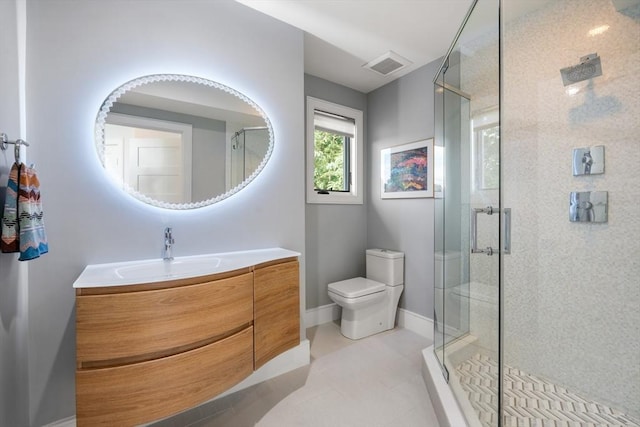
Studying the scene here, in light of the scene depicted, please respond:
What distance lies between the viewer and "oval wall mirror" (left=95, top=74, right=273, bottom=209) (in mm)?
1459

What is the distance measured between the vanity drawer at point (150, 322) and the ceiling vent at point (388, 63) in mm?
2232

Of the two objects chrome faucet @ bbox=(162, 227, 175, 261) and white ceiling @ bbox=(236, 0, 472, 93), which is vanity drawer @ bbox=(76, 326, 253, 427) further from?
white ceiling @ bbox=(236, 0, 472, 93)

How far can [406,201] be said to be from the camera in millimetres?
2670

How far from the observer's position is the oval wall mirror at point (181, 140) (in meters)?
1.46

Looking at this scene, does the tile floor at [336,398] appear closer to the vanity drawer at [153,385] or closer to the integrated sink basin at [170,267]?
the vanity drawer at [153,385]

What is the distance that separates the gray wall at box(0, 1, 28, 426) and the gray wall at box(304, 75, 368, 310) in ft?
6.18

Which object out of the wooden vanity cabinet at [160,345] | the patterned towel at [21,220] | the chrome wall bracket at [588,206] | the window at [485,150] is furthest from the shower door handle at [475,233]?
the patterned towel at [21,220]

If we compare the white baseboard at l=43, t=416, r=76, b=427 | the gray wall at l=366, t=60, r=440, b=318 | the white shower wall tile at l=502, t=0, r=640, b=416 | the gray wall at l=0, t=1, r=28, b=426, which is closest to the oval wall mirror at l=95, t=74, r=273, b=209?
the gray wall at l=0, t=1, r=28, b=426

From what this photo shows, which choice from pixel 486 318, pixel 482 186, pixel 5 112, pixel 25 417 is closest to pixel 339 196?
pixel 482 186

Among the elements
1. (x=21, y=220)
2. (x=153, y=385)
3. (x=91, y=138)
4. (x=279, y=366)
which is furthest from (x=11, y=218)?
(x=279, y=366)

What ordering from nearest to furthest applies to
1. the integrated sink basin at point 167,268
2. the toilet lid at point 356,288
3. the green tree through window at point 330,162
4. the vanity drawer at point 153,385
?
the vanity drawer at point 153,385, the integrated sink basin at point 167,268, the toilet lid at point 356,288, the green tree through window at point 330,162

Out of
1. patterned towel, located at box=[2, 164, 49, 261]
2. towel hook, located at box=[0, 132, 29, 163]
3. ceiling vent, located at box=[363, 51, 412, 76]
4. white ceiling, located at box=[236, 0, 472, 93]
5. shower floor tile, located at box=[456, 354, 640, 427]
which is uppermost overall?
white ceiling, located at box=[236, 0, 472, 93]

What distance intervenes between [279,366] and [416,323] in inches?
53.8

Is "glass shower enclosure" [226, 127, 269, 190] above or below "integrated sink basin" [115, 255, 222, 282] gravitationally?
above
